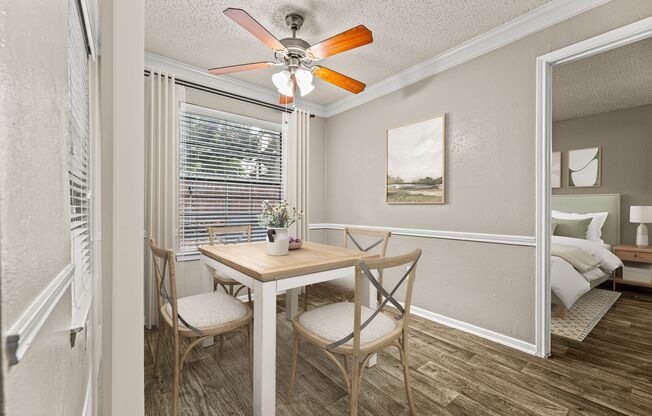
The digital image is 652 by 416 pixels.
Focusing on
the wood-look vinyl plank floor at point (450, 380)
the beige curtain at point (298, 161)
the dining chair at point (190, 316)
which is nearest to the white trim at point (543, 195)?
the wood-look vinyl plank floor at point (450, 380)

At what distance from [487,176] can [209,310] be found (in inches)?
96.7

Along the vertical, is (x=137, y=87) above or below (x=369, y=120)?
below

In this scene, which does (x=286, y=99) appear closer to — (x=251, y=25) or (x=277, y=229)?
(x=251, y=25)

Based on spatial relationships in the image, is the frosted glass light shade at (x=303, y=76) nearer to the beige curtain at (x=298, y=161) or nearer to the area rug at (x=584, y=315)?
the beige curtain at (x=298, y=161)

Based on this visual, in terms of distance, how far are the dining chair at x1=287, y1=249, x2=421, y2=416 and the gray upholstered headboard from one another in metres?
4.55

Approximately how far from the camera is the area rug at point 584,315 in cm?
254

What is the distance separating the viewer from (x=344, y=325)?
1531 millimetres

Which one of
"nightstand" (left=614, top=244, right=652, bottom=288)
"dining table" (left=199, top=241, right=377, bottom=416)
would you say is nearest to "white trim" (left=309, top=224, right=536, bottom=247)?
"dining table" (left=199, top=241, right=377, bottom=416)

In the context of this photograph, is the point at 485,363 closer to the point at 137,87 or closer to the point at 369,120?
the point at 137,87

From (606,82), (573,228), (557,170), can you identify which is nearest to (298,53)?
(606,82)

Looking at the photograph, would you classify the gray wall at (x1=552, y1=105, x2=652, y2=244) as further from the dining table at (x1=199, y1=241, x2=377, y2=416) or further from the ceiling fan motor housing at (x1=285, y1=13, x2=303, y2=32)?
the ceiling fan motor housing at (x1=285, y1=13, x2=303, y2=32)

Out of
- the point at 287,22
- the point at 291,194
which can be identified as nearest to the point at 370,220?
the point at 291,194

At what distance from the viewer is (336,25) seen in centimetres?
228

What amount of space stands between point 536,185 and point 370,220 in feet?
5.88
